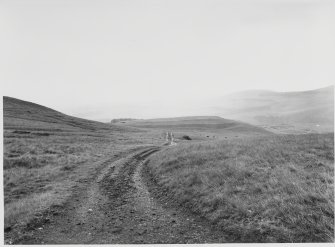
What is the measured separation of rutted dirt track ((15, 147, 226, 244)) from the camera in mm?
8414

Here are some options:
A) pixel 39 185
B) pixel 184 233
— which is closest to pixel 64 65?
pixel 39 185

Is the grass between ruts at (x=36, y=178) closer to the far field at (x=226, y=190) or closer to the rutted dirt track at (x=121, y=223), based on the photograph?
the far field at (x=226, y=190)

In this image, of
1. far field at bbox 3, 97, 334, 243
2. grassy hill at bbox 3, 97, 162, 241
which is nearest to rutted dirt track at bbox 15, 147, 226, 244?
far field at bbox 3, 97, 334, 243

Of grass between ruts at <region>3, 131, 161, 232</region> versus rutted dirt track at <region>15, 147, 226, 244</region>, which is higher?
grass between ruts at <region>3, 131, 161, 232</region>

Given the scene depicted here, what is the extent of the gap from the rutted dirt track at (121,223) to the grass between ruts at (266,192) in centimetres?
79

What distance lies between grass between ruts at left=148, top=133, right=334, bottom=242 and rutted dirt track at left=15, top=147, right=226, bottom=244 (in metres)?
0.79

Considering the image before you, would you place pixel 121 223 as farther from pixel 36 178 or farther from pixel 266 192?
pixel 36 178

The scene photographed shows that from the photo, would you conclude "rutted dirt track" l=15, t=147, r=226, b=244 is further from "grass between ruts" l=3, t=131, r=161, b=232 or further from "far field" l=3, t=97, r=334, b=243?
"grass between ruts" l=3, t=131, r=161, b=232

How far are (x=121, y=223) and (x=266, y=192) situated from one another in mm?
5498

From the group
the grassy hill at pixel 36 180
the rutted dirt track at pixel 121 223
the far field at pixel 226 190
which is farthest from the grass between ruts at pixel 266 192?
the grassy hill at pixel 36 180

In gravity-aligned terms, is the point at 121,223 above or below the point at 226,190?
below

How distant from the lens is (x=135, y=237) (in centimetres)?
859

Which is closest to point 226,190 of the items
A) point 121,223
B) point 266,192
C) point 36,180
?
point 266,192

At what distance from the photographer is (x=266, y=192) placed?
9.77m
